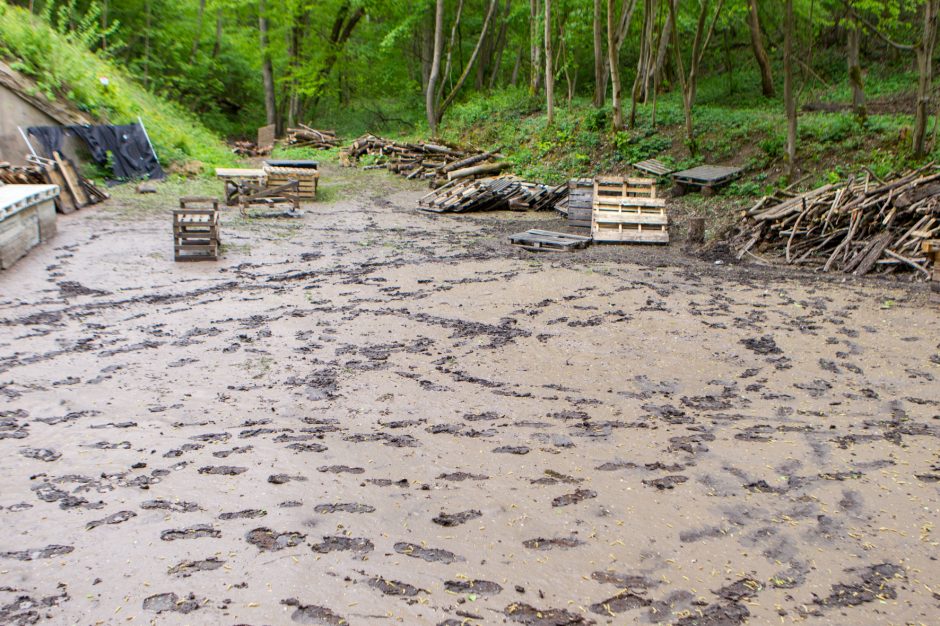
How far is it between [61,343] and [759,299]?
30.0 feet

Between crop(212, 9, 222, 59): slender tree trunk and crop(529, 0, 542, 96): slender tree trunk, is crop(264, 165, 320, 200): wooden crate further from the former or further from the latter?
crop(212, 9, 222, 59): slender tree trunk

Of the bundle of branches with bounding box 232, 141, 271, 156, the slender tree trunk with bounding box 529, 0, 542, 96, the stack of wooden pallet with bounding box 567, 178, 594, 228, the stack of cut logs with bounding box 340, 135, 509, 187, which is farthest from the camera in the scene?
the bundle of branches with bounding box 232, 141, 271, 156

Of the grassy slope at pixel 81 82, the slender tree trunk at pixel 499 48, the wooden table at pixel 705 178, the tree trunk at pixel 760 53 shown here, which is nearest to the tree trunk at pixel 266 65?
the grassy slope at pixel 81 82

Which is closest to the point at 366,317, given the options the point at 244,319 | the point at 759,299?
the point at 244,319

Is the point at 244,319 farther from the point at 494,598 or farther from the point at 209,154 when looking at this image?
the point at 209,154

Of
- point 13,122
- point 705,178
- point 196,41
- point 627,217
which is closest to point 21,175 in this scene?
point 13,122

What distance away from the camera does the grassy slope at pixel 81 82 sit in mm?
21312

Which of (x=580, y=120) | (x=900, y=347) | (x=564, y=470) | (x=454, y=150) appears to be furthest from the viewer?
(x=454, y=150)

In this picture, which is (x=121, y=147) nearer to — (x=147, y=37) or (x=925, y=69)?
(x=147, y=37)

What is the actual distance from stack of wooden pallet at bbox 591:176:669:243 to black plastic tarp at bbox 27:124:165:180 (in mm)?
13246

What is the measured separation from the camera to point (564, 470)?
18.7ft

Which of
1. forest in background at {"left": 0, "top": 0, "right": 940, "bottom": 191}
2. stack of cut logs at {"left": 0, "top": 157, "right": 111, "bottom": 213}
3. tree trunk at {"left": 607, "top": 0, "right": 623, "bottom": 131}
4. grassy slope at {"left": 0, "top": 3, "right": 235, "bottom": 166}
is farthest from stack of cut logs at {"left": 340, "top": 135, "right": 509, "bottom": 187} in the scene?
stack of cut logs at {"left": 0, "top": 157, "right": 111, "bottom": 213}

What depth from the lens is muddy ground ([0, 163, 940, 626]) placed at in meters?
4.23

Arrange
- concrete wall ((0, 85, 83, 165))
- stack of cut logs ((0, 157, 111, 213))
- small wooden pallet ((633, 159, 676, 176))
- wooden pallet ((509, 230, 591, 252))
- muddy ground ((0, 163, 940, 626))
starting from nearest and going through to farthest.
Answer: muddy ground ((0, 163, 940, 626)), wooden pallet ((509, 230, 591, 252)), stack of cut logs ((0, 157, 111, 213)), concrete wall ((0, 85, 83, 165)), small wooden pallet ((633, 159, 676, 176))
